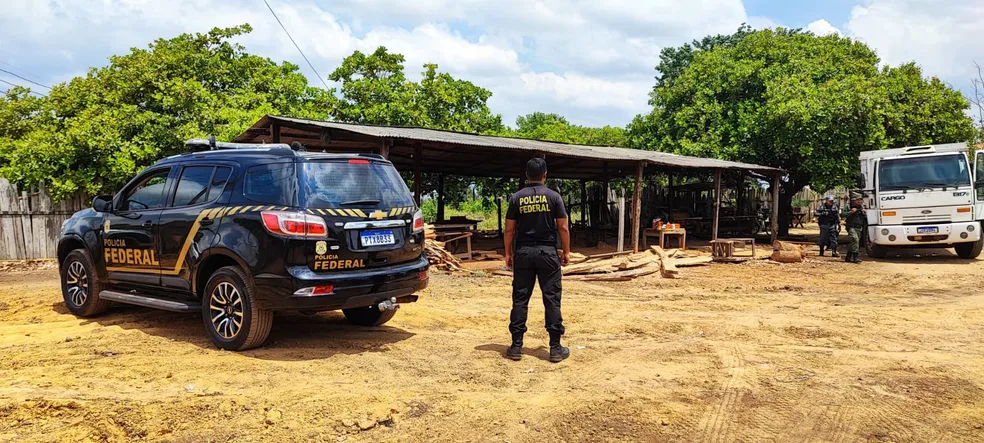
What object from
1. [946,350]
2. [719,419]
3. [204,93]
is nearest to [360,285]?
[719,419]

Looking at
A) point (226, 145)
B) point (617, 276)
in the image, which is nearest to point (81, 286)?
point (226, 145)

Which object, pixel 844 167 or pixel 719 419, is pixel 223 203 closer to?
pixel 719 419

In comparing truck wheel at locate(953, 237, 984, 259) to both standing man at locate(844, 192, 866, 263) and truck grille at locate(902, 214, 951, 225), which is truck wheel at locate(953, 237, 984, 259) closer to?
truck grille at locate(902, 214, 951, 225)

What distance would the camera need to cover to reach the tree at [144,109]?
12969 millimetres

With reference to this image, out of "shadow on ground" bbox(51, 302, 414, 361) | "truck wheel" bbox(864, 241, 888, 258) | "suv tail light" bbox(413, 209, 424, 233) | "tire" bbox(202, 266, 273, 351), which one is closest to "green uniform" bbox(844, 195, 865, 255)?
"truck wheel" bbox(864, 241, 888, 258)

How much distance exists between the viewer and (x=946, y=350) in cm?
552

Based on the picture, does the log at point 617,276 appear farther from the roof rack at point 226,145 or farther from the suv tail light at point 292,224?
the suv tail light at point 292,224

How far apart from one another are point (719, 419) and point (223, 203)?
13.7 feet

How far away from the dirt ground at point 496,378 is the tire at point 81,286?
17cm

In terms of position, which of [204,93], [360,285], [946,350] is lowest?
[946,350]

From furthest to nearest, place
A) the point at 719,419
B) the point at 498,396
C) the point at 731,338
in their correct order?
the point at 731,338
the point at 498,396
the point at 719,419

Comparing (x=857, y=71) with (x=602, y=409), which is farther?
(x=857, y=71)

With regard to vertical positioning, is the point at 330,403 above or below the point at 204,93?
below

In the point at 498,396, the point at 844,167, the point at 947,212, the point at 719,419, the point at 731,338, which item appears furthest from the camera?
the point at 844,167
